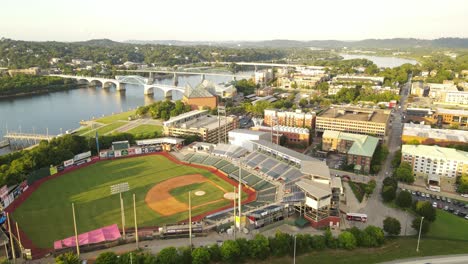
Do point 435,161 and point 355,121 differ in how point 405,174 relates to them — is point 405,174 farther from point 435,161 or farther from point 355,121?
point 355,121

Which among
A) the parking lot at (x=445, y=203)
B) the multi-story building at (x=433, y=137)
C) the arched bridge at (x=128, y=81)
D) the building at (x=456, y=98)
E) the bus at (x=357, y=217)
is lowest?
the parking lot at (x=445, y=203)

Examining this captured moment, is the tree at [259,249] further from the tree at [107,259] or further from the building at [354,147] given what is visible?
the building at [354,147]

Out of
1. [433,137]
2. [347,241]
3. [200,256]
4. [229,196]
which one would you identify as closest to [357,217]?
[347,241]

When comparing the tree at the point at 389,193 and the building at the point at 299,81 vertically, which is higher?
the building at the point at 299,81

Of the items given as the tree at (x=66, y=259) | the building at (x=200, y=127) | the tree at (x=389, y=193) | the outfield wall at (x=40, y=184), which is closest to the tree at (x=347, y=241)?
the outfield wall at (x=40, y=184)

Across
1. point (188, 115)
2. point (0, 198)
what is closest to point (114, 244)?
point (0, 198)

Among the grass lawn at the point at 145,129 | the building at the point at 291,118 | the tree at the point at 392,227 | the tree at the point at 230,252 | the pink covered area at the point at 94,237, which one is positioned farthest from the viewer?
the grass lawn at the point at 145,129

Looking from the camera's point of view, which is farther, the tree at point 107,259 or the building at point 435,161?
the building at point 435,161
